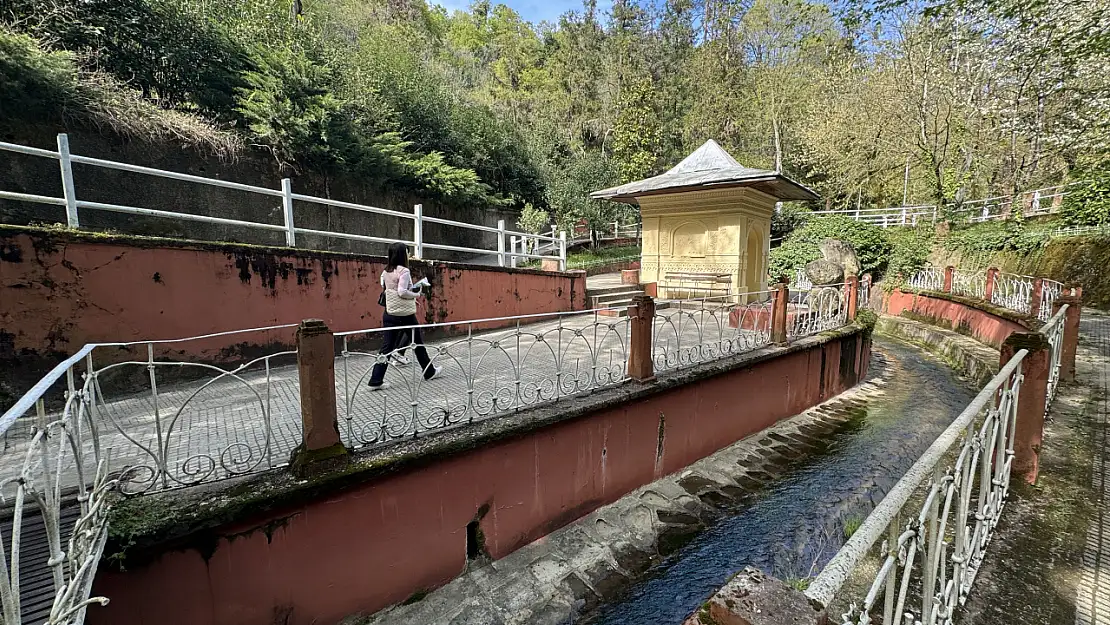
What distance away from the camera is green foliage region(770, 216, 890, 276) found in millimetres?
17078

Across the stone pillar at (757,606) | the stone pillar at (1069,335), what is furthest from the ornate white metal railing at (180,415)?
the stone pillar at (1069,335)

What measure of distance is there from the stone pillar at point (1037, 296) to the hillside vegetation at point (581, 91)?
4.05 meters

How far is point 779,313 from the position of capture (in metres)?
6.76

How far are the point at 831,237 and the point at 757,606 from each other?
1930 centimetres

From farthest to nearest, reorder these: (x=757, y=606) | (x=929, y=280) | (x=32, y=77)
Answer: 1. (x=929, y=280)
2. (x=32, y=77)
3. (x=757, y=606)

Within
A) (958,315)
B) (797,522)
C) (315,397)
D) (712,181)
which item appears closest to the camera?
(315,397)

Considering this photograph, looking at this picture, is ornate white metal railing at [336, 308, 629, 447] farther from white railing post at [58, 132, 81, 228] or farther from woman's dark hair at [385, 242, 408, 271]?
white railing post at [58, 132, 81, 228]

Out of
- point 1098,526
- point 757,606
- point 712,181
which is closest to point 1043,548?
point 1098,526

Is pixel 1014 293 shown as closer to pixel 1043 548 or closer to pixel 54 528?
pixel 1043 548

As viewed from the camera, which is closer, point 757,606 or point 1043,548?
point 757,606

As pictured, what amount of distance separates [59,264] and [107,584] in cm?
357

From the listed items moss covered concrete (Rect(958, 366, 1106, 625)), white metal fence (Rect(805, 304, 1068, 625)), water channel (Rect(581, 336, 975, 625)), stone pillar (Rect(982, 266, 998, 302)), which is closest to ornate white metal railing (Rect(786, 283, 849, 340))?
water channel (Rect(581, 336, 975, 625))

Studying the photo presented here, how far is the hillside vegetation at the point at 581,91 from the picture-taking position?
9672mm

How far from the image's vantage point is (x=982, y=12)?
373 inches
